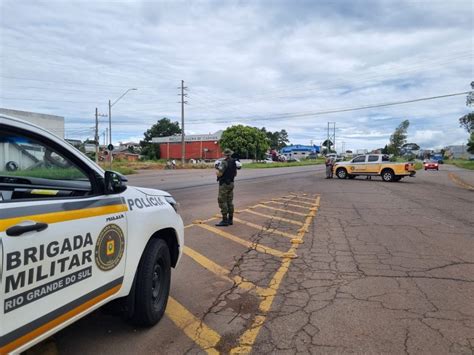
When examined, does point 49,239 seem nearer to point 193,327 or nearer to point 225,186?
point 193,327

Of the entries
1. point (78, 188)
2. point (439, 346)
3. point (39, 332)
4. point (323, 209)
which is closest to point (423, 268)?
point (439, 346)

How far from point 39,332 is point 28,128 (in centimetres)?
125

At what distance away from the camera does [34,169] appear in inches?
138

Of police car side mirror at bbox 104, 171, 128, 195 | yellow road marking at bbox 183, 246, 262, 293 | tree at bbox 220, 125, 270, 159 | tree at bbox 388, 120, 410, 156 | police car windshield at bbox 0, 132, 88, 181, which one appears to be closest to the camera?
police car windshield at bbox 0, 132, 88, 181

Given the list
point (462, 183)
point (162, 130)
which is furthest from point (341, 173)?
point (162, 130)

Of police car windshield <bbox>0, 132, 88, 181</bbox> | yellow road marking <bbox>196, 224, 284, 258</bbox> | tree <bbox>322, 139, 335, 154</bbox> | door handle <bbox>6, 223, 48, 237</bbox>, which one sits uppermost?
tree <bbox>322, 139, 335, 154</bbox>

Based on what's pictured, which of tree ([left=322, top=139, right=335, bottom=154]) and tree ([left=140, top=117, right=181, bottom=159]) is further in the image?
tree ([left=140, top=117, right=181, bottom=159])

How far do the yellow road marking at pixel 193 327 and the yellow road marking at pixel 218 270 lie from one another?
3.31ft

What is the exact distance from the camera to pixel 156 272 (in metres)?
4.08

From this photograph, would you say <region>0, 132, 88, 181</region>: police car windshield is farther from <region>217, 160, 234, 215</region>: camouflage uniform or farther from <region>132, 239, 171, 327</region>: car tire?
<region>217, 160, 234, 215</region>: camouflage uniform

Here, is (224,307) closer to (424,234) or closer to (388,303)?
(388,303)

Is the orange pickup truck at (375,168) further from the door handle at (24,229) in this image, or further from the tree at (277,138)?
the tree at (277,138)

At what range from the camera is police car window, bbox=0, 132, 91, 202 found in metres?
3.04

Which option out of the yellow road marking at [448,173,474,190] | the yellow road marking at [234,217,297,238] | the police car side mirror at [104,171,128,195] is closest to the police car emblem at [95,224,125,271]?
the police car side mirror at [104,171,128,195]
